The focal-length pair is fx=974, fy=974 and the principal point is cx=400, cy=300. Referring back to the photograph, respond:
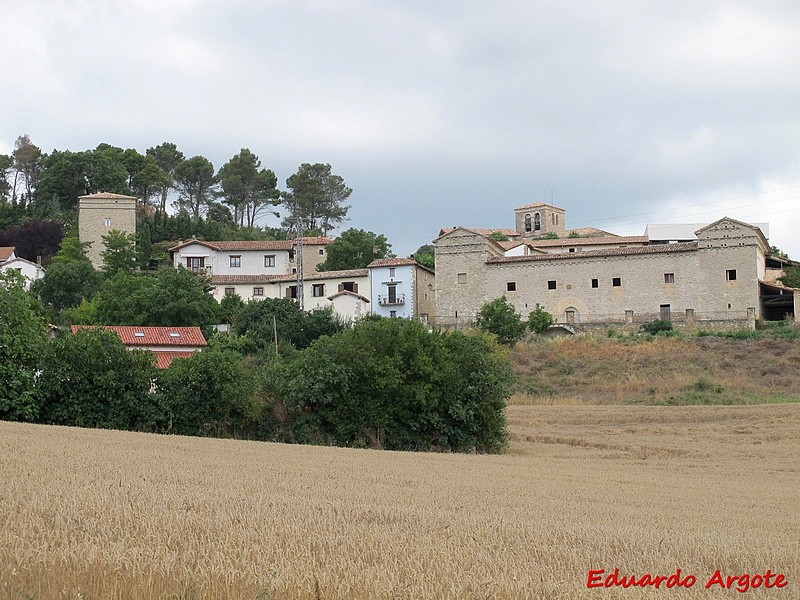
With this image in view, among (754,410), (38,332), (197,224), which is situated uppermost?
(197,224)

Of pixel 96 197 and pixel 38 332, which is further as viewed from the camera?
pixel 96 197

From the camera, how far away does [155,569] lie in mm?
6668

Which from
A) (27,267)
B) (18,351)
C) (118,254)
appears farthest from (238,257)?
(18,351)

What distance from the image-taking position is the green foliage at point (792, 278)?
70.8 metres

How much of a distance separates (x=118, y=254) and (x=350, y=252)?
65.1 feet

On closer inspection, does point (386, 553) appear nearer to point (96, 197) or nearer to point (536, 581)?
point (536, 581)

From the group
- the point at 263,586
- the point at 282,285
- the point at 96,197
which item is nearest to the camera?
the point at 263,586

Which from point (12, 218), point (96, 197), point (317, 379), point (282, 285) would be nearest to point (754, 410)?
point (317, 379)

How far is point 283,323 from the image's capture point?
214 ft

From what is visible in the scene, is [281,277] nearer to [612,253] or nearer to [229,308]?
[229,308]

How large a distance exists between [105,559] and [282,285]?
243ft

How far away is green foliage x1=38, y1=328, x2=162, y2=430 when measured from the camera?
108 ft

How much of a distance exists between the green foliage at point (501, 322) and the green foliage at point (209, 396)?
33.9 m

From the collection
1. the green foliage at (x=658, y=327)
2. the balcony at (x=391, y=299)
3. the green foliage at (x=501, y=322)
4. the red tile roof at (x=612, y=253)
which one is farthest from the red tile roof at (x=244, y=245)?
the green foliage at (x=658, y=327)
